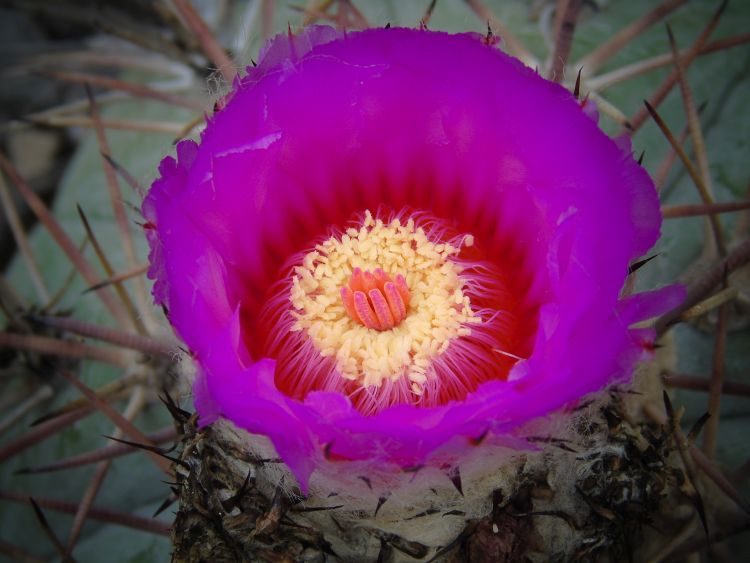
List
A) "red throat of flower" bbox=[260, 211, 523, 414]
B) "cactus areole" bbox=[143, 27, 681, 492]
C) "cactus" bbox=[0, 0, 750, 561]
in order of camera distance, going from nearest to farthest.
Result: "cactus areole" bbox=[143, 27, 681, 492]
"cactus" bbox=[0, 0, 750, 561]
"red throat of flower" bbox=[260, 211, 523, 414]

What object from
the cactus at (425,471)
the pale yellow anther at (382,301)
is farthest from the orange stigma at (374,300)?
the cactus at (425,471)

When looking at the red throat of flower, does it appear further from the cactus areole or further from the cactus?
the cactus

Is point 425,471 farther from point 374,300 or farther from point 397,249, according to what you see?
point 397,249

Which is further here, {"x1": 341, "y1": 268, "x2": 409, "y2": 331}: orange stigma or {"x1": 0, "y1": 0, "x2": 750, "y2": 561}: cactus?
{"x1": 341, "y1": 268, "x2": 409, "y2": 331}: orange stigma

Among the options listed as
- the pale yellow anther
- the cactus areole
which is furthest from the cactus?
the pale yellow anther

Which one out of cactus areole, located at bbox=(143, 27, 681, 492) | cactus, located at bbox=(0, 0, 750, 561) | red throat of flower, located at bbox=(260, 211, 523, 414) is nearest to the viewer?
cactus areole, located at bbox=(143, 27, 681, 492)

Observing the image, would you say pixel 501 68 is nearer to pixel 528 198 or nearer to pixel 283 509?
pixel 528 198

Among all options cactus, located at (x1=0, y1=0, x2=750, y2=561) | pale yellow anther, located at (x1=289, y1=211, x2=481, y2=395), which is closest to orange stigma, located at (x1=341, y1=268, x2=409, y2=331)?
pale yellow anther, located at (x1=289, y1=211, x2=481, y2=395)
